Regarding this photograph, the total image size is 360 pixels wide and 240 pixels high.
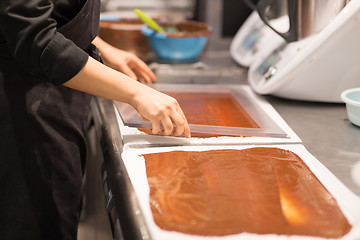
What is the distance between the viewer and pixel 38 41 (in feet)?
2.58

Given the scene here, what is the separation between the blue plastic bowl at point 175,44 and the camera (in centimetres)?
156

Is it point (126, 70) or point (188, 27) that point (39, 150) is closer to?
point (126, 70)

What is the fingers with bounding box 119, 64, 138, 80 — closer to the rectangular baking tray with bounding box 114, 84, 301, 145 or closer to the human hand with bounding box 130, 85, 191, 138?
the rectangular baking tray with bounding box 114, 84, 301, 145

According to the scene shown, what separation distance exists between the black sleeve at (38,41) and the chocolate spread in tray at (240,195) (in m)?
0.25

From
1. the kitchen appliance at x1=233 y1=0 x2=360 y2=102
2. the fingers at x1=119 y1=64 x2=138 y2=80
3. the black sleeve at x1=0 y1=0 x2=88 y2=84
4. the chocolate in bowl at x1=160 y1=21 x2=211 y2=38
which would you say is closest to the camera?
the black sleeve at x1=0 y1=0 x2=88 y2=84

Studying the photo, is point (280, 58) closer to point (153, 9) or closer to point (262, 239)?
point (262, 239)

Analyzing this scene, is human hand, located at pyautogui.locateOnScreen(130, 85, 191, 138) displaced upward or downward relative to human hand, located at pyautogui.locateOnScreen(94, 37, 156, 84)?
upward

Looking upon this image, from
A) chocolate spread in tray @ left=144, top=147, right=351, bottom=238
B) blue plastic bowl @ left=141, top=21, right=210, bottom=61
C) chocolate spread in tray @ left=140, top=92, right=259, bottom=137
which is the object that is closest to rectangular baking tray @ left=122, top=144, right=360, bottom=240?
chocolate spread in tray @ left=144, top=147, right=351, bottom=238

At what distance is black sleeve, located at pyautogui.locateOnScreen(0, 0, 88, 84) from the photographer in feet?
2.55

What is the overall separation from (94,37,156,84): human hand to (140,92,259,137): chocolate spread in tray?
131 mm

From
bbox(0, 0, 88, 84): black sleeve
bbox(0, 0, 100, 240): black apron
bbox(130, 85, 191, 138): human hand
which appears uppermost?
bbox(0, 0, 88, 84): black sleeve

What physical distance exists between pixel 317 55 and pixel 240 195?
55cm

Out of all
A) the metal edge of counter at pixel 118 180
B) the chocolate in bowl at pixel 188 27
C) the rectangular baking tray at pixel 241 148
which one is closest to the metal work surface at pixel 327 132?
the rectangular baking tray at pixel 241 148

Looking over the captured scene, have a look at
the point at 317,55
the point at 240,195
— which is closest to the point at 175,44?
the point at 317,55
